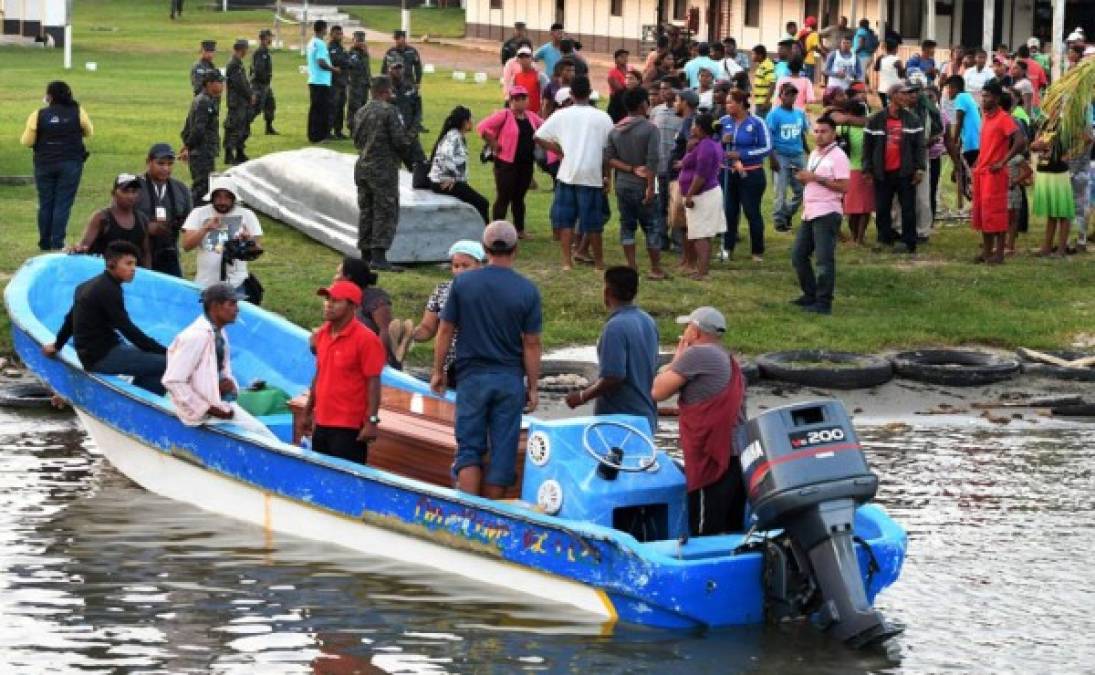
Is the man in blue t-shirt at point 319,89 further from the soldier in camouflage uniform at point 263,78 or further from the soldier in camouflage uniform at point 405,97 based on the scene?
the soldier in camouflage uniform at point 405,97

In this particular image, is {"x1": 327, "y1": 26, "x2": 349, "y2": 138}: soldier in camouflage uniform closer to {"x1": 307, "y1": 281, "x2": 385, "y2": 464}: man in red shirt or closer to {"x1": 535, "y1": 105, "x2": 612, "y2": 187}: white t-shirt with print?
{"x1": 535, "y1": 105, "x2": 612, "y2": 187}: white t-shirt with print

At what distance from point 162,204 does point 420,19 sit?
184 ft

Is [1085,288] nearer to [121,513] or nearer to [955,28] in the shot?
[121,513]

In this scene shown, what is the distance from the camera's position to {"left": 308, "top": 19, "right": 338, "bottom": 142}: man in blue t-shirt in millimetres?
32594

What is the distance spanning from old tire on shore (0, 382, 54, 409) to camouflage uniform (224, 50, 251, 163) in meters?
12.3

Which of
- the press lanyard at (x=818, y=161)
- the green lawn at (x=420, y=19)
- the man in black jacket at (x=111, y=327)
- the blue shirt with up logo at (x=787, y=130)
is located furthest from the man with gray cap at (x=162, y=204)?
the green lawn at (x=420, y=19)

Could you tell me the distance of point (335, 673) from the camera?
1084 centimetres

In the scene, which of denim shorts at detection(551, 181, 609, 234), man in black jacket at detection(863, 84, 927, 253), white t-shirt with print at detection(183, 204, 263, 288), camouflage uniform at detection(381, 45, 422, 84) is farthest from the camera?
camouflage uniform at detection(381, 45, 422, 84)

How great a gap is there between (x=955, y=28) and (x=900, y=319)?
32.8m

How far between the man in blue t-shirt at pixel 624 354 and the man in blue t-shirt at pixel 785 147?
35.9ft

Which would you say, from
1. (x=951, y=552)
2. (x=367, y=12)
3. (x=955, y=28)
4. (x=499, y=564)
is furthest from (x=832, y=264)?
(x=367, y=12)

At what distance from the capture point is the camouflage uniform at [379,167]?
1995 centimetres

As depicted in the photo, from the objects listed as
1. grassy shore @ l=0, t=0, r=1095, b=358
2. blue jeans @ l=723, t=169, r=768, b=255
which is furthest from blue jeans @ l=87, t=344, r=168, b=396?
blue jeans @ l=723, t=169, r=768, b=255

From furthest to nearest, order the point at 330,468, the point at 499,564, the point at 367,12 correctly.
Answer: the point at 367,12
the point at 330,468
the point at 499,564
